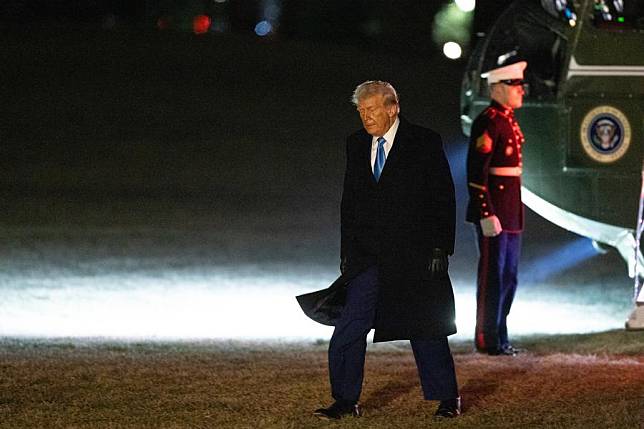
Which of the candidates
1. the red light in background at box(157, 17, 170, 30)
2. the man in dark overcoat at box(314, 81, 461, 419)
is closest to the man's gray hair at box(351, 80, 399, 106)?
the man in dark overcoat at box(314, 81, 461, 419)

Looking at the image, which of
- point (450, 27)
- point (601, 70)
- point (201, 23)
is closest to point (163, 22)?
point (201, 23)

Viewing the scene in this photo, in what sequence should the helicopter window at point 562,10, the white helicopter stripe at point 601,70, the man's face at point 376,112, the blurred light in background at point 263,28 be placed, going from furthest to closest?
the blurred light in background at point 263,28
the helicopter window at point 562,10
the white helicopter stripe at point 601,70
the man's face at point 376,112

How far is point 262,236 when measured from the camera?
17.0 metres

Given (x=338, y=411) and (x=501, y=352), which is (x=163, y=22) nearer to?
(x=501, y=352)

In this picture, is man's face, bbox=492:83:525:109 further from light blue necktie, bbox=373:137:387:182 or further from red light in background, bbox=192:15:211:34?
red light in background, bbox=192:15:211:34

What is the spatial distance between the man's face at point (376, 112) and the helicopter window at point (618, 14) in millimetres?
4482

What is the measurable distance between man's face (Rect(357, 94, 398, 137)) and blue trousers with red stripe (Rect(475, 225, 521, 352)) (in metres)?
3.07

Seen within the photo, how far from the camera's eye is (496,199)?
9.73 meters

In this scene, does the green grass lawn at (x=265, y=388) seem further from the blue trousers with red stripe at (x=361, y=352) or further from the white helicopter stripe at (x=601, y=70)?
the white helicopter stripe at (x=601, y=70)

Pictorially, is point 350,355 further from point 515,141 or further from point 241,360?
point 515,141

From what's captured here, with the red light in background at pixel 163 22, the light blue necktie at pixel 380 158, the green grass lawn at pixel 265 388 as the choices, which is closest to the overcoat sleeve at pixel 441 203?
the light blue necktie at pixel 380 158

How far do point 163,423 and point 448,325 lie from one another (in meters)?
1.40

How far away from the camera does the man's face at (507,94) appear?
9.70 meters

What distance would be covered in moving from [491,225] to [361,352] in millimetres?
2807
